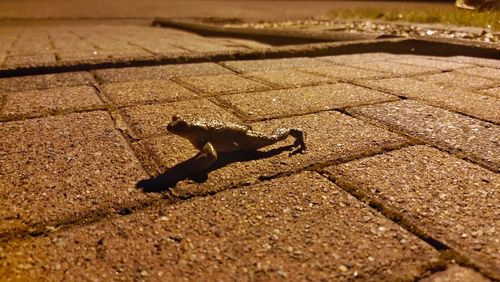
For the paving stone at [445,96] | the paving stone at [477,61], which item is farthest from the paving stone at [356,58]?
the paving stone at [445,96]

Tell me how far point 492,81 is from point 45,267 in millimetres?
2769

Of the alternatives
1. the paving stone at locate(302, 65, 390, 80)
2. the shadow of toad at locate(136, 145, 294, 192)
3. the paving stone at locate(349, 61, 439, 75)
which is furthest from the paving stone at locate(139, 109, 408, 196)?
the paving stone at locate(349, 61, 439, 75)

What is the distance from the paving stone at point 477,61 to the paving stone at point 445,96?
3.17 feet

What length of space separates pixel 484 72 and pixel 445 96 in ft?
3.06

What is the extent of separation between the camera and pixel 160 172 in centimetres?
135

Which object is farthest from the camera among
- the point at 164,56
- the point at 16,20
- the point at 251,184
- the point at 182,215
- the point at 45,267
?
the point at 16,20

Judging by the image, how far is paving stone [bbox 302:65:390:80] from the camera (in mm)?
2812

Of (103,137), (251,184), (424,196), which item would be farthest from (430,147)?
(103,137)

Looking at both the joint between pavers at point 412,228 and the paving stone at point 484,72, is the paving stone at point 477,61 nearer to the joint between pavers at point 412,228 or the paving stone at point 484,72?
the paving stone at point 484,72

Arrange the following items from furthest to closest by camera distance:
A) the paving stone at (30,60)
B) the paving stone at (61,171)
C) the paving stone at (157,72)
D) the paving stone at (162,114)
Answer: the paving stone at (30,60) < the paving stone at (157,72) < the paving stone at (162,114) < the paving stone at (61,171)

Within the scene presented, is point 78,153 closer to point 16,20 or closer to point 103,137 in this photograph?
point 103,137

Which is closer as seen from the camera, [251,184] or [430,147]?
[251,184]

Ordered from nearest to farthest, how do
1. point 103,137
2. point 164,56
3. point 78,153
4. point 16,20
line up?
point 78,153
point 103,137
point 164,56
point 16,20

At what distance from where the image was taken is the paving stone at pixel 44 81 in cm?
252
